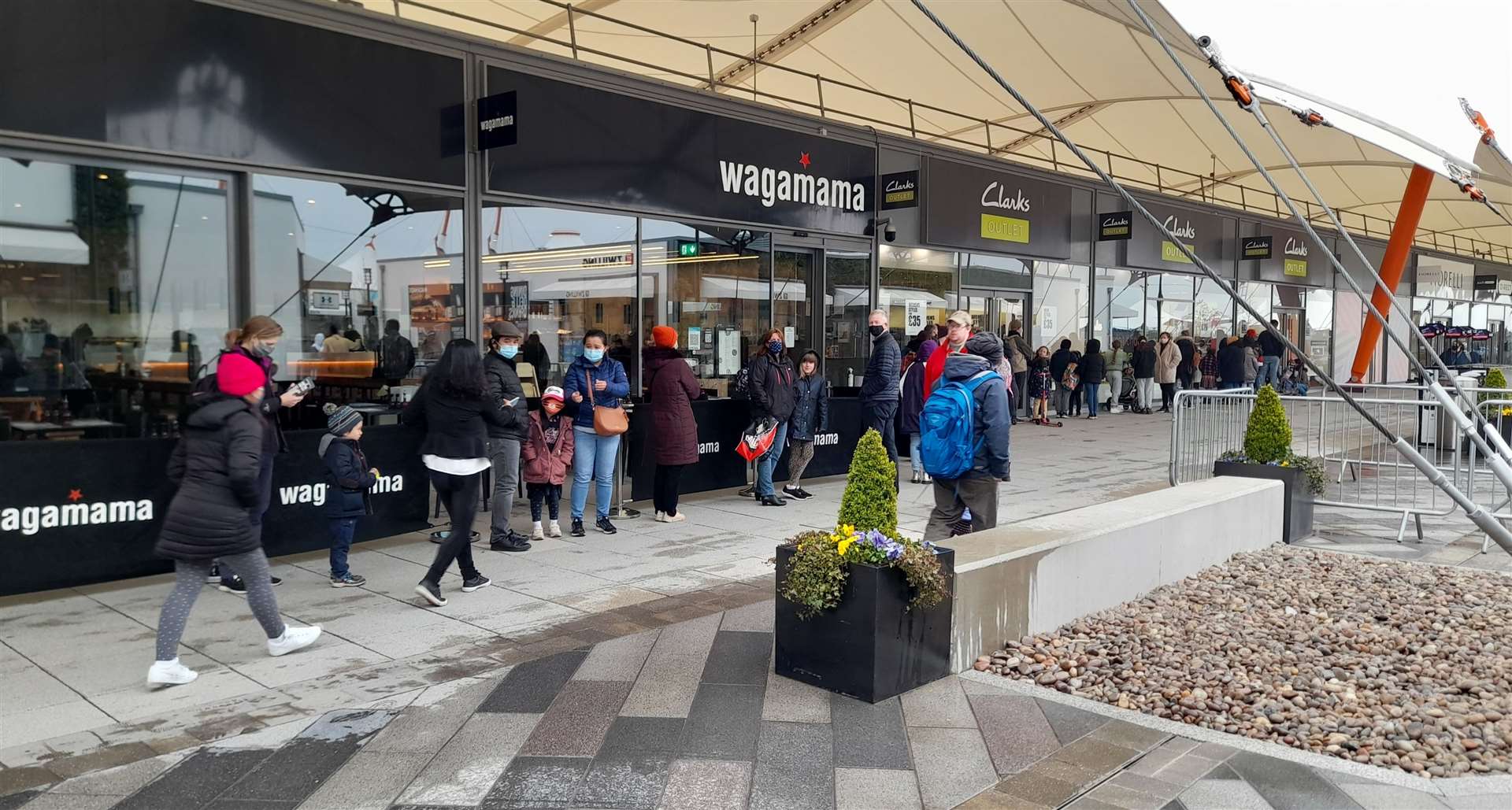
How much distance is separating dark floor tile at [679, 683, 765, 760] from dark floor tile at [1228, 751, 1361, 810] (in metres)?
1.89

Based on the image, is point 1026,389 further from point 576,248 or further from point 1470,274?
point 1470,274

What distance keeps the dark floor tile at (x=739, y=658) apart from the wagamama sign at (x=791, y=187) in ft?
24.2

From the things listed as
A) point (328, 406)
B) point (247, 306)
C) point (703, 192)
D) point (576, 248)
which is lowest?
point (328, 406)

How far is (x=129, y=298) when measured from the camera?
7.90 metres

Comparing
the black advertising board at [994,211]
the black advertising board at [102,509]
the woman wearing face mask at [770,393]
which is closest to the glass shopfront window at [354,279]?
the black advertising board at [102,509]

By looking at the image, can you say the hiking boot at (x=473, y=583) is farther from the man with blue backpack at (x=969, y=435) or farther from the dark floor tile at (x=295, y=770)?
the man with blue backpack at (x=969, y=435)

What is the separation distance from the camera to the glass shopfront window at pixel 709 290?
1161cm

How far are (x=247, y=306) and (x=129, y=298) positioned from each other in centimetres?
80

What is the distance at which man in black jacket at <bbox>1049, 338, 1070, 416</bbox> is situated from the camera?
19.9 m

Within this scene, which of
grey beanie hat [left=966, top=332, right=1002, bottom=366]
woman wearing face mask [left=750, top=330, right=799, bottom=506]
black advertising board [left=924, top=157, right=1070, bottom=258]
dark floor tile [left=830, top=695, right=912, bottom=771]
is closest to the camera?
dark floor tile [left=830, top=695, right=912, bottom=771]

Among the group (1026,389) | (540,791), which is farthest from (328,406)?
(1026,389)

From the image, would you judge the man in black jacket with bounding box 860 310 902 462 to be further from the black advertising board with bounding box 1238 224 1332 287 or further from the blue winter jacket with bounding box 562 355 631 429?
the black advertising board with bounding box 1238 224 1332 287

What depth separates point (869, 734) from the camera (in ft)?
14.7

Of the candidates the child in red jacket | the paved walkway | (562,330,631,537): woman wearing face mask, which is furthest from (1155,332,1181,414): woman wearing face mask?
the paved walkway
